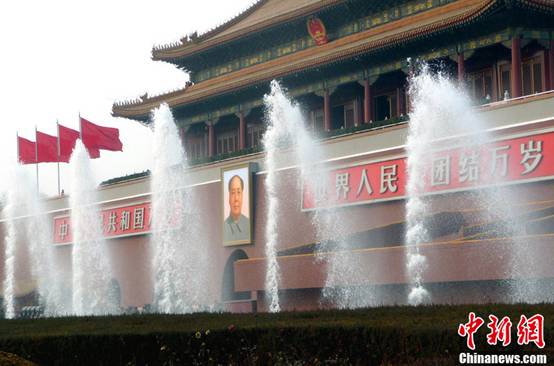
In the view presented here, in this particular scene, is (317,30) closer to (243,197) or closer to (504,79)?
(243,197)

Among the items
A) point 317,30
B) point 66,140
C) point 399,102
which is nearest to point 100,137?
point 66,140

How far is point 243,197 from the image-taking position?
2720 centimetres

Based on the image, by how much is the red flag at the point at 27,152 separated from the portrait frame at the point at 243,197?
11.6m

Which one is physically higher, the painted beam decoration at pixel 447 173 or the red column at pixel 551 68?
the red column at pixel 551 68

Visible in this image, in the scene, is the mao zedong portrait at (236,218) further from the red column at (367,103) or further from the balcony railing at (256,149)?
the red column at (367,103)

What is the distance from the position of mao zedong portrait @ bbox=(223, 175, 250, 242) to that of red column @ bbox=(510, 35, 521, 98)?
26.0ft

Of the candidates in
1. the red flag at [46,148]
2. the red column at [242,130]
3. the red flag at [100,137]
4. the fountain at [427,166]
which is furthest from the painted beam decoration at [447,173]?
the red flag at [46,148]

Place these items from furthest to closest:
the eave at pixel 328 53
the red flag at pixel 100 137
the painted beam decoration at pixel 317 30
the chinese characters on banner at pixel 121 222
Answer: the red flag at pixel 100 137 < the chinese characters on banner at pixel 121 222 < the painted beam decoration at pixel 317 30 < the eave at pixel 328 53

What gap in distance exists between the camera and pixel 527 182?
1977 centimetres

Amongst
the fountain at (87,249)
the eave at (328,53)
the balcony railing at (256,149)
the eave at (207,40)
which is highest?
the eave at (207,40)

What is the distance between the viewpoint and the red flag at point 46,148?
120 ft

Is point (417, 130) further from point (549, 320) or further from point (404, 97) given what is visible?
point (549, 320)

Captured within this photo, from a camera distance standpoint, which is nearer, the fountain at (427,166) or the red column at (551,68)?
the fountain at (427,166)

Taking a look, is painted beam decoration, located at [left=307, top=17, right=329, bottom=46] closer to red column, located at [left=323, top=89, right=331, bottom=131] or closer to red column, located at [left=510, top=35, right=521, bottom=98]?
red column, located at [left=323, top=89, right=331, bottom=131]
